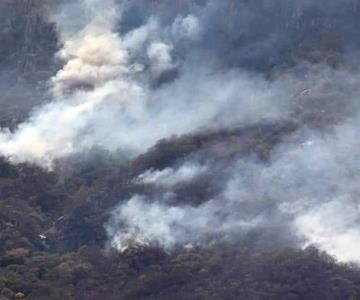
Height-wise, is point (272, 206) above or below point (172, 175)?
below

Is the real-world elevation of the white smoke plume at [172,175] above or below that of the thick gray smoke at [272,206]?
above

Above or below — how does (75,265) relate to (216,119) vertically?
below

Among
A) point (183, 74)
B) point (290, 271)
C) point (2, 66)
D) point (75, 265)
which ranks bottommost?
point (290, 271)

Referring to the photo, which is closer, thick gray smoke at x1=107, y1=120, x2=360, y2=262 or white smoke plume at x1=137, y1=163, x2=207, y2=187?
thick gray smoke at x1=107, y1=120, x2=360, y2=262

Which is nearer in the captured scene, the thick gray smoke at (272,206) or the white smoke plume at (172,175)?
the thick gray smoke at (272,206)

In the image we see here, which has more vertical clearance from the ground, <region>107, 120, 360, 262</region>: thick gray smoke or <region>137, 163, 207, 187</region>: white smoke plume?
<region>137, 163, 207, 187</region>: white smoke plume

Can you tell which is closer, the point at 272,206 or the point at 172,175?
the point at 272,206

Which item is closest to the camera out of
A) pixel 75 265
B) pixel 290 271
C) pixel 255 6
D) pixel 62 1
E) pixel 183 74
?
pixel 290 271

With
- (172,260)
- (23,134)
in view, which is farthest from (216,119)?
(172,260)

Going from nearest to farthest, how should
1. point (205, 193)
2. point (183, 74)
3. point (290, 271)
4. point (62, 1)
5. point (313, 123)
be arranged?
point (290, 271) → point (205, 193) → point (313, 123) → point (183, 74) → point (62, 1)

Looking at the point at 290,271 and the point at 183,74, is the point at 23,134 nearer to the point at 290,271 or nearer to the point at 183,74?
the point at 183,74

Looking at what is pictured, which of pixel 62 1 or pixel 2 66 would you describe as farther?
pixel 62 1
